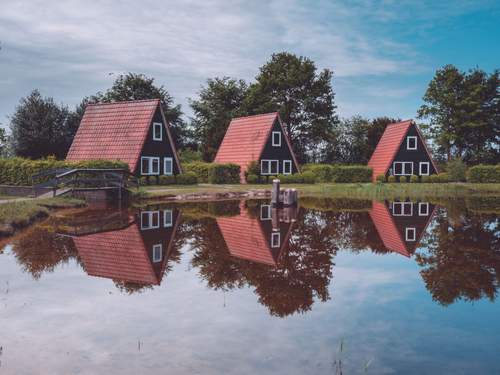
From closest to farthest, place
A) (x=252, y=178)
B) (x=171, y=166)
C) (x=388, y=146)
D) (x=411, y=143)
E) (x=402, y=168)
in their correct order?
(x=171, y=166)
(x=252, y=178)
(x=402, y=168)
(x=411, y=143)
(x=388, y=146)

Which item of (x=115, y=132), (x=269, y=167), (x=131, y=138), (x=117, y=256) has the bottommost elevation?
(x=117, y=256)

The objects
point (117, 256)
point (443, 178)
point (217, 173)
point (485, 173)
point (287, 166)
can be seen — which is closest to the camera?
point (117, 256)

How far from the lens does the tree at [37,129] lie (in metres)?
49.4

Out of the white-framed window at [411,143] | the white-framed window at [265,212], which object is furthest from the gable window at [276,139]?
the white-framed window at [265,212]

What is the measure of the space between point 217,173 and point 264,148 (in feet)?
22.6

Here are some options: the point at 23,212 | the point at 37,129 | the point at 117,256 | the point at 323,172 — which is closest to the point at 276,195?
the point at 23,212

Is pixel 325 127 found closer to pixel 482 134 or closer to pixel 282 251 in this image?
pixel 482 134

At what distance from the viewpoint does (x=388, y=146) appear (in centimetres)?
5747

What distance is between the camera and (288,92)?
6253 centimetres

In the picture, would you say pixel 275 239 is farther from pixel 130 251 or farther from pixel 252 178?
pixel 252 178

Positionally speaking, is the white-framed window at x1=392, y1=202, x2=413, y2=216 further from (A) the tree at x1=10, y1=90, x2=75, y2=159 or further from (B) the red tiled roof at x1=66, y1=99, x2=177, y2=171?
(A) the tree at x1=10, y1=90, x2=75, y2=159

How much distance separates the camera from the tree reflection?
9.77 m

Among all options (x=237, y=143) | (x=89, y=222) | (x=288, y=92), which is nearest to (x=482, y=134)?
(x=288, y=92)

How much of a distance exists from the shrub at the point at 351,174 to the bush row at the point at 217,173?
10.3m
